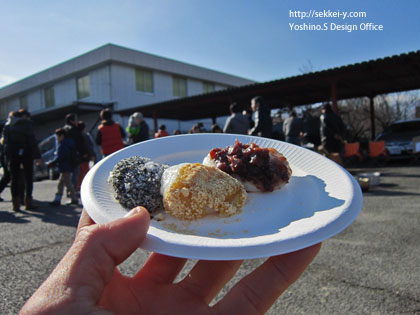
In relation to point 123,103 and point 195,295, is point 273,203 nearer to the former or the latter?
point 195,295

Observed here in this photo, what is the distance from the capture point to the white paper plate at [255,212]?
0.92 m

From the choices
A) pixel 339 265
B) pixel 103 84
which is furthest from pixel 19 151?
pixel 103 84

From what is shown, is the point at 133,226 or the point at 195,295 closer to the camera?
the point at 133,226

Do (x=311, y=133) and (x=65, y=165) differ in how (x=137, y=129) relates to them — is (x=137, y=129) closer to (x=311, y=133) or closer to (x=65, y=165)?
(x=65, y=165)

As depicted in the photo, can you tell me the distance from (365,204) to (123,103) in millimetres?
19662

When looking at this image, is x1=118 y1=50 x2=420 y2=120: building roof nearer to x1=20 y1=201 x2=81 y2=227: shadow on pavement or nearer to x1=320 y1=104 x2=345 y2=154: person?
x1=320 y1=104 x2=345 y2=154: person

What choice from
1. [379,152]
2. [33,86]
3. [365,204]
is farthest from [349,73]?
[33,86]

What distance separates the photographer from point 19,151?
5738 mm

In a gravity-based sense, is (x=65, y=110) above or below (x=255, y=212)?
above

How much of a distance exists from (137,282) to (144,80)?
23562 millimetres

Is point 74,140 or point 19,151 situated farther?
point 74,140

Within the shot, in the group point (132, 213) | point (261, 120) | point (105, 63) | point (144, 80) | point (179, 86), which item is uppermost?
point (105, 63)

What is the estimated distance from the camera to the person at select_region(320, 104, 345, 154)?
282 inches

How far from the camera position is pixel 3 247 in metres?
3.53
